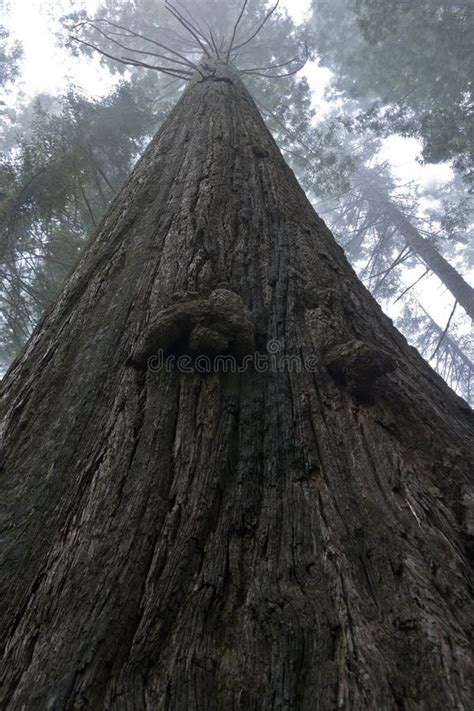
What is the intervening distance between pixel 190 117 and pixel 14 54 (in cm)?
1703

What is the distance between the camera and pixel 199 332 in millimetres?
1403

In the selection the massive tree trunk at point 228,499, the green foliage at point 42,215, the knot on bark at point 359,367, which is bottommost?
the massive tree trunk at point 228,499

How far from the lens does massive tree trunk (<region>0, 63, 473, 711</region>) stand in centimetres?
85

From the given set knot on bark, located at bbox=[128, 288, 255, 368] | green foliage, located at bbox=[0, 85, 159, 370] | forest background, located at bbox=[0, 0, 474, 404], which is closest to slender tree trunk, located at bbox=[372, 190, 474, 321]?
forest background, located at bbox=[0, 0, 474, 404]

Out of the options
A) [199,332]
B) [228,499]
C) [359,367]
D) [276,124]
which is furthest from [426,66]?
[228,499]

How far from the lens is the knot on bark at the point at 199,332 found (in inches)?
55.9

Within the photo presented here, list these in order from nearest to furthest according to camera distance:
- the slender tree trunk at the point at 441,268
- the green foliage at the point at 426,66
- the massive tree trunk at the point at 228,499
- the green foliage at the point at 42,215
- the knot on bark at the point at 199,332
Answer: the massive tree trunk at the point at 228,499 < the knot on bark at the point at 199,332 < the green foliage at the point at 42,215 < the green foliage at the point at 426,66 < the slender tree trunk at the point at 441,268

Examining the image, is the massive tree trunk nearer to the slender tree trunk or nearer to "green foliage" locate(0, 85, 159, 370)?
"green foliage" locate(0, 85, 159, 370)

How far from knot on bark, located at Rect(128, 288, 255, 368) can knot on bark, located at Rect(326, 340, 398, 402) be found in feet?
0.86

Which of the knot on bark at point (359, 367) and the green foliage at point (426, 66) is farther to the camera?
the green foliage at point (426, 66)

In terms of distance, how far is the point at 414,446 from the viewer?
4.53 feet

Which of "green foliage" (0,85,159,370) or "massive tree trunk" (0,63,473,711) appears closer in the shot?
"massive tree trunk" (0,63,473,711)

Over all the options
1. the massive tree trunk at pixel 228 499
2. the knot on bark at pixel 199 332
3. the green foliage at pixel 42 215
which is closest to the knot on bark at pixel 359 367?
the massive tree trunk at pixel 228 499

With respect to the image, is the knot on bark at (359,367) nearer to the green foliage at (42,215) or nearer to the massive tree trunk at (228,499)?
the massive tree trunk at (228,499)
